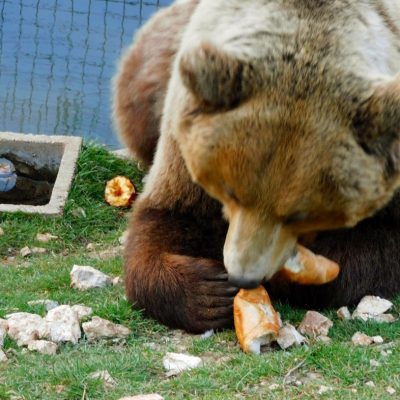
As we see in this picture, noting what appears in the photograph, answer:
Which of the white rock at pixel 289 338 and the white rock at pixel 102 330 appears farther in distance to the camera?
the white rock at pixel 102 330

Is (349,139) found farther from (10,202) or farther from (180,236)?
(10,202)

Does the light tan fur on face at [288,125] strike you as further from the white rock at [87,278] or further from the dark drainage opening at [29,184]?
the dark drainage opening at [29,184]

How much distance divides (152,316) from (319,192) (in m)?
1.29

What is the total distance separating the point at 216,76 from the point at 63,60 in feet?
25.2

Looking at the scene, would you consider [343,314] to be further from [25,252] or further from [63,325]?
[25,252]

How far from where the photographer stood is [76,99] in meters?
10.6

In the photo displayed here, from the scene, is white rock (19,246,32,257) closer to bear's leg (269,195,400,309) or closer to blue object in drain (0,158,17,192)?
blue object in drain (0,158,17,192)

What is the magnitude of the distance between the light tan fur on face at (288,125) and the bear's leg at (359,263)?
79 cm

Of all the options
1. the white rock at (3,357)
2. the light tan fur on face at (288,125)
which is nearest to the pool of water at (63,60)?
the white rock at (3,357)

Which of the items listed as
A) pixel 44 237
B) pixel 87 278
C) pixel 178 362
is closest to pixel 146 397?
pixel 178 362

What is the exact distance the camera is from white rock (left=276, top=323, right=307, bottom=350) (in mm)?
4324

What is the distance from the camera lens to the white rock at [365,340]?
4.34 metres

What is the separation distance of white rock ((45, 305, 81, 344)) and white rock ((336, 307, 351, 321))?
1.20 m

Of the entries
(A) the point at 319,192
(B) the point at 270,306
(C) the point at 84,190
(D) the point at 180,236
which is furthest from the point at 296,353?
(C) the point at 84,190
